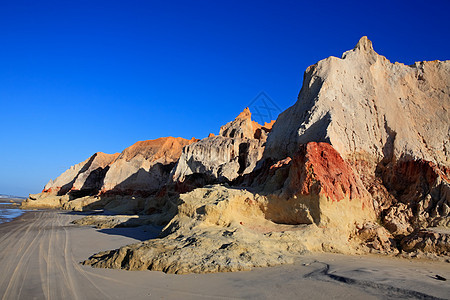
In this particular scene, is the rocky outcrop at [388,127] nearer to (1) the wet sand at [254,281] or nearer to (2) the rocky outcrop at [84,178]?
(1) the wet sand at [254,281]

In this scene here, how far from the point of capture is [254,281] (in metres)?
5.82

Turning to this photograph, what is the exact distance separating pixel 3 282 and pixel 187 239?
4318mm

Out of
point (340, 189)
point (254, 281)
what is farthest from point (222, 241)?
point (340, 189)

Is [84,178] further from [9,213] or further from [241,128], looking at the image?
[241,128]

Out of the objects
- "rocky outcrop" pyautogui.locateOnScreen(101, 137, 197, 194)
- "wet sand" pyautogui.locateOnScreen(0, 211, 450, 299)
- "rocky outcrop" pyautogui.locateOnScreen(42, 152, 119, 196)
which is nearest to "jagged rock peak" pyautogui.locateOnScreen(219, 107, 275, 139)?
"rocky outcrop" pyautogui.locateOnScreen(101, 137, 197, 194)

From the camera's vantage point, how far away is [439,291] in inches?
174

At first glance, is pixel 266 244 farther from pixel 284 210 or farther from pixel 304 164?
pixel 304 164

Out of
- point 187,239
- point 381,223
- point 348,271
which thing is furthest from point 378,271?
point 187,239

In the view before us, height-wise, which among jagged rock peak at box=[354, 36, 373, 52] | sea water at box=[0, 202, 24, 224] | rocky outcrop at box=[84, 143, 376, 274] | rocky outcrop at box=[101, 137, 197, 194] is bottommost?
sea water at box=[0, 202, 24, 224]

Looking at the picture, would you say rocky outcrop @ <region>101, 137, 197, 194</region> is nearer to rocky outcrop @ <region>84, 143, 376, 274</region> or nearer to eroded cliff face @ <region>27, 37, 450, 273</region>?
eroded cliff face @ <region>27, 37, 450, 273</region>

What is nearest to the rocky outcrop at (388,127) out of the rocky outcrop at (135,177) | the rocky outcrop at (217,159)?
the rocky outcrop at (217,159)

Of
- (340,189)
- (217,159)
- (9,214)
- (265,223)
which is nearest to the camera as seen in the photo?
(340,189)

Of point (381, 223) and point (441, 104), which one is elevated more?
point (441, 104)

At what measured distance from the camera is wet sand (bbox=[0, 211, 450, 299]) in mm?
4846
